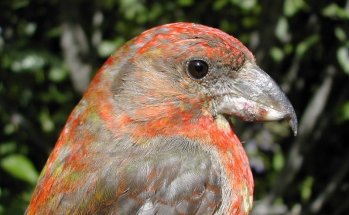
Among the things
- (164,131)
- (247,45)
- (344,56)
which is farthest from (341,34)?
(164,131)

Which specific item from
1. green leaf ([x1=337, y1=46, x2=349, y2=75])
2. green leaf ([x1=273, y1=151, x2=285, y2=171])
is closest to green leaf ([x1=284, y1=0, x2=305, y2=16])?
green leaf ([x1=337, y1=46, x2=349, y2=75])

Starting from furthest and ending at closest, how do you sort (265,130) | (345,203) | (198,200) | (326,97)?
1. (265,130)
2. (345,203)
3. (326,97)
4. (198,200)

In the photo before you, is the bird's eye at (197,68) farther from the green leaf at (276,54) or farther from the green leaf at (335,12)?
the green leaf at (276,54)

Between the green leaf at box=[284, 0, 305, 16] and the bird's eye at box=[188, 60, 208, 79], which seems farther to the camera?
the green leaf at box=[284, 0, 305, 16]

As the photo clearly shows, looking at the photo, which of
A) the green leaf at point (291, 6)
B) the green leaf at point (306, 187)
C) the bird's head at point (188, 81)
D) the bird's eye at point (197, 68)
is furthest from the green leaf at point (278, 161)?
the bird's eye at point (197, 68)

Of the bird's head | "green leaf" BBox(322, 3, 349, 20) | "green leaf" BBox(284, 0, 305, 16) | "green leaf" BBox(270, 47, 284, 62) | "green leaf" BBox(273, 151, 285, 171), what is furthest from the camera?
"green leaf" BBox(273, 151, 285, 171)

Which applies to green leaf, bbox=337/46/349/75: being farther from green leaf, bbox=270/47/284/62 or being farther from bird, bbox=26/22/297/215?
bird, bbox=26/22/297/215

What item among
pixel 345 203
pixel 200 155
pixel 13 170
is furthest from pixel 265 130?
pixel 200 155

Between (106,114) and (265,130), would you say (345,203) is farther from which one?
A: (106,114)
